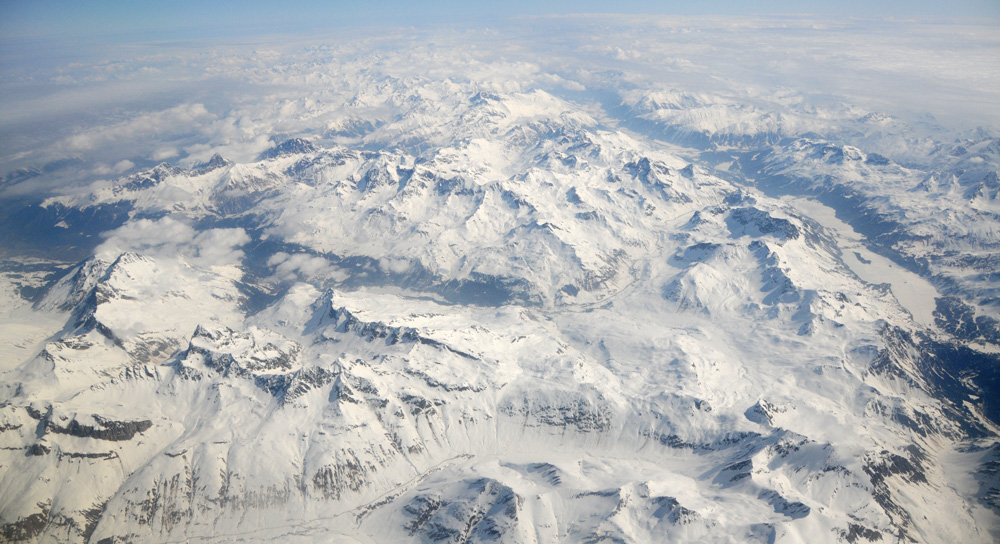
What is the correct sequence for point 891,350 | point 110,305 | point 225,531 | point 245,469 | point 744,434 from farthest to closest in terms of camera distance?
point 110,305
point 891,350
point 744,434
point 245,469
point 225,531

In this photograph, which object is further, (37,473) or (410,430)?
(410,430)

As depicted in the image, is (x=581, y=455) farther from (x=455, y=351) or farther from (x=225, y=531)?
(x=225, y=531)

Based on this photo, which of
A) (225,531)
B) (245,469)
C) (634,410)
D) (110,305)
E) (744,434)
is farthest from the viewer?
(110,305)

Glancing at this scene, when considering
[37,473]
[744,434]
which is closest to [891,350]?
[744,434]

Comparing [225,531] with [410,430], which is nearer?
[225,531]

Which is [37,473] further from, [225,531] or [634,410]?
[634,410]

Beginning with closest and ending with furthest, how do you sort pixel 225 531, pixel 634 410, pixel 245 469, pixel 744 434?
pixel 225 531
pixel 245 469
pixel 744 434
pixel 634 410

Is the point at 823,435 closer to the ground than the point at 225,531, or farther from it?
farther from it

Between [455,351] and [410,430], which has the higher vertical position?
[455,351]

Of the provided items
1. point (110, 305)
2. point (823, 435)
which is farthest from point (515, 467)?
point (110, 305)
